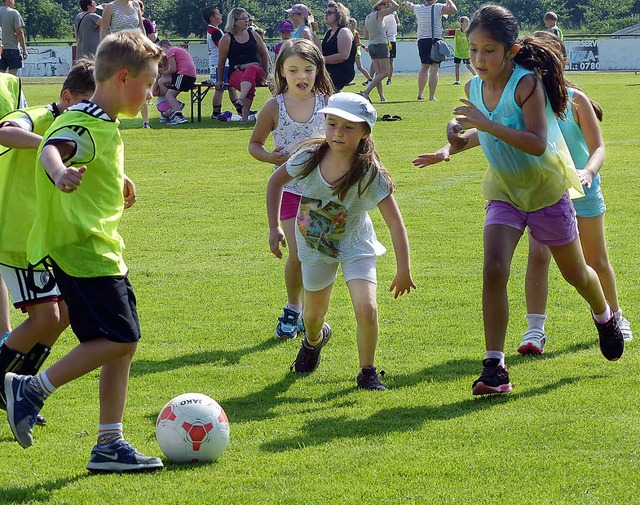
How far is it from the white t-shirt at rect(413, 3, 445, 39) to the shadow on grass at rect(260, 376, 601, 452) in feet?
60.0

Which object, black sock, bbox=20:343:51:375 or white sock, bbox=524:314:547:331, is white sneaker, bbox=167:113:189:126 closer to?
white sock, bbox=524:314:547:331

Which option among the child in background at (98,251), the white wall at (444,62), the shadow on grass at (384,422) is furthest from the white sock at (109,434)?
the white wall at (444,62)

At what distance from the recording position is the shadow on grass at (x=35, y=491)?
3.89 m

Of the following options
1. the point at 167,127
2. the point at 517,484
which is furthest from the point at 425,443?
the point at 167,127

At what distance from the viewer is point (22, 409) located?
4.17 m

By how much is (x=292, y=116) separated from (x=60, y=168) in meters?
2.83

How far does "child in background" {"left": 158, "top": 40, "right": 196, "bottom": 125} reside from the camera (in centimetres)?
1928

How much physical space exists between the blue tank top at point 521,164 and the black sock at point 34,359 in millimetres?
2345

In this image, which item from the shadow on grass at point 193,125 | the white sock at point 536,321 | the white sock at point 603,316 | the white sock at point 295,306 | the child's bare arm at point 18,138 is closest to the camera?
the child's bare arm at point 18,138

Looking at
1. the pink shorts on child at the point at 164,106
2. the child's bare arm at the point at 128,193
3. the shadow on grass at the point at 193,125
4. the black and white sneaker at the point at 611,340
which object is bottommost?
the shadow on grass at the point at 193,125

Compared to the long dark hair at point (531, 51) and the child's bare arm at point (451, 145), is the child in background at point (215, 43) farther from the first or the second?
the long dark hair at point (531, 51)

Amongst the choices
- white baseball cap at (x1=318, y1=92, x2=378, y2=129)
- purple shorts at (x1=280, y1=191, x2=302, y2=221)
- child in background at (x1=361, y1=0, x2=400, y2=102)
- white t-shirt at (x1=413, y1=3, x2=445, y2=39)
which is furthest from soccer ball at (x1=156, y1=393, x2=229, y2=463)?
white t-shirt at (x1=413, y1=3, x2=445, y2=39)

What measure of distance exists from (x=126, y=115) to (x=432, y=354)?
251cm

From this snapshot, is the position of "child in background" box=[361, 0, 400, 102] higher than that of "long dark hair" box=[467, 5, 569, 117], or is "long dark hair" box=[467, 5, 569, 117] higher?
"long dark hair" box=[467, 5, 569, 117]
